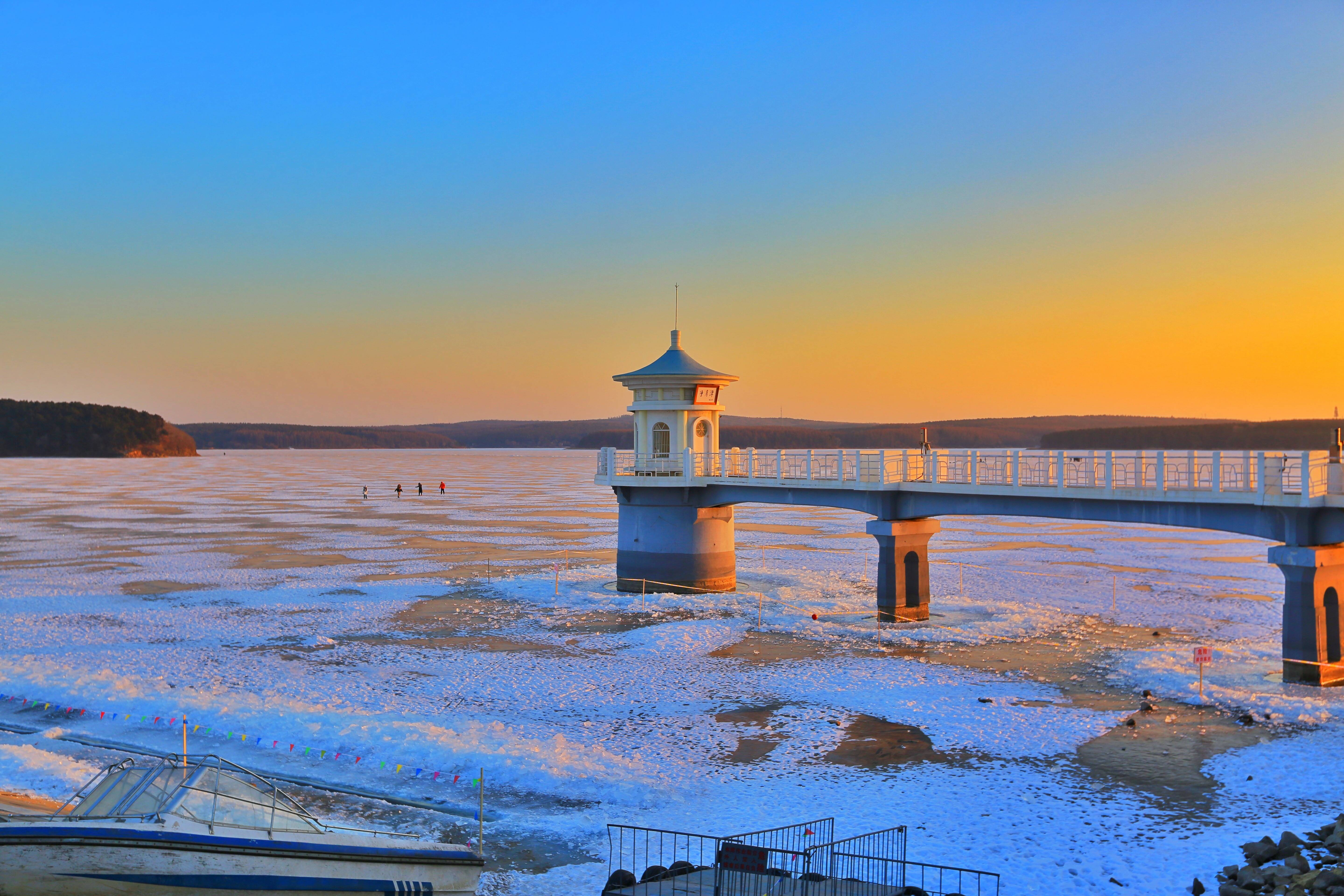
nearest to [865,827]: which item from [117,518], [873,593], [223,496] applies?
[873,593]

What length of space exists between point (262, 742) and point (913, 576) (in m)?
18.2

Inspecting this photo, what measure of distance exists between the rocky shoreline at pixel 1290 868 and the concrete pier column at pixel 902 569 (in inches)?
625

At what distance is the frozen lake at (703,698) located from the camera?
1341cm

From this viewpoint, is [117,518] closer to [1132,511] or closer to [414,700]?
[414,700]


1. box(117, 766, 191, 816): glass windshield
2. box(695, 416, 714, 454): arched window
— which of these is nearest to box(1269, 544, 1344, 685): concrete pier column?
box(695, 416, 714, 454): arched window

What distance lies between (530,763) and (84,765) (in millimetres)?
6443

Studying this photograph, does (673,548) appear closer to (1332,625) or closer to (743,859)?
(1332,625)

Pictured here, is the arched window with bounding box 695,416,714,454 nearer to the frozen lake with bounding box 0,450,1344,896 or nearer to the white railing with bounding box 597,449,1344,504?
the white railing with bounding box 597,449,1344,504

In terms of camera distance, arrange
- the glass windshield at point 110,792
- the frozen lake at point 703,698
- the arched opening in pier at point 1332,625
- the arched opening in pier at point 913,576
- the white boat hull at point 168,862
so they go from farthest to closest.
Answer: the arched opening in pier at point 913,576 → the arched opening in pier at point 1332,625 → the frozen lake at point 703,698 → the glass windshield at point 110,792 → the white boat hull at point 168,862

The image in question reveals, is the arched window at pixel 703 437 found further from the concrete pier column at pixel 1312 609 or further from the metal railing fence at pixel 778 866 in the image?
the metal railing fence at pixel 778 866

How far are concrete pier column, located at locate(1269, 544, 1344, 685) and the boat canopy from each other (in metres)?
18.5

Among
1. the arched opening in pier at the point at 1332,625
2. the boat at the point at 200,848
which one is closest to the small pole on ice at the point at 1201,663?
the arched opening in pier at the point at 1332,625

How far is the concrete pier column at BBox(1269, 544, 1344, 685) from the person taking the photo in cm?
2003

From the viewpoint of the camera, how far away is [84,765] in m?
15.0
